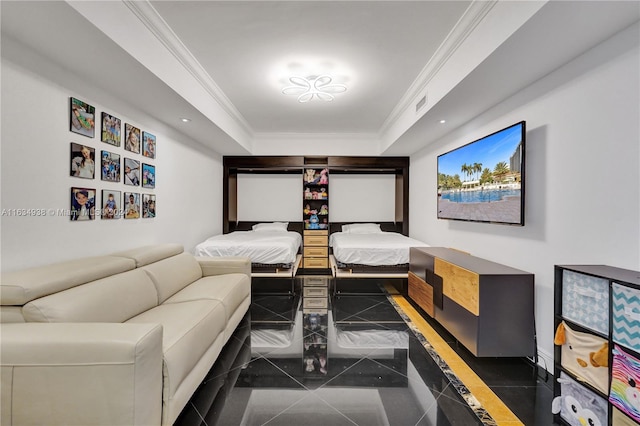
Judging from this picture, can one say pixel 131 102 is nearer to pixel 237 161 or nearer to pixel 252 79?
pixel 252 79

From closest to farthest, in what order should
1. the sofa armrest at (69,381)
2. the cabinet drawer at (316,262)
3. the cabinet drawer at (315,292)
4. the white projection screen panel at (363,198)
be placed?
1. the sofa armrest at (69,381)
2. the cabinet drawer at (315,292)
3. the cabinet drawer at (316,262)
4. the white projection screen panel at (363,198)

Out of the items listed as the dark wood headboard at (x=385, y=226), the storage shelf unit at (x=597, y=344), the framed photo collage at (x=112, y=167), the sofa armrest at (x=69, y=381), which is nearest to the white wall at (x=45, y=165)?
the framed photo collage at (x=112, y=167)

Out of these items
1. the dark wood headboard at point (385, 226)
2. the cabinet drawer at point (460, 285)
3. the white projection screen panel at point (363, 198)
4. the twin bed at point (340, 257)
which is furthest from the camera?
the white projection screen panel at point (363, 198)

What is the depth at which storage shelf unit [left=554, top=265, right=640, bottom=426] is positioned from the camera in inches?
53.3

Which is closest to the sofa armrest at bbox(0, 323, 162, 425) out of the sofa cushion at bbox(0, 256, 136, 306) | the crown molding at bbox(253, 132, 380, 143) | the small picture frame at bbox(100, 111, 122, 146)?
the sofa cushion at bbox(0, 256, 136, 306)

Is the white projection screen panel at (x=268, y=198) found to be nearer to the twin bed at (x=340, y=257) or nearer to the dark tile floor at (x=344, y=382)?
the twin bed at (x=340, y=257)

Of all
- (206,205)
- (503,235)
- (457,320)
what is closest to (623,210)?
(503,235)

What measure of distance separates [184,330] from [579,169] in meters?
2.91

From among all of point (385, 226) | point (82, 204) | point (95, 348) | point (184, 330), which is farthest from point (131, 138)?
point (385, 226)

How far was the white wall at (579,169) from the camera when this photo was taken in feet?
5.57

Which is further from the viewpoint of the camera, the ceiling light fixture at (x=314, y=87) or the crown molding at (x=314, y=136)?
the crown molding at (x=314, y=136)

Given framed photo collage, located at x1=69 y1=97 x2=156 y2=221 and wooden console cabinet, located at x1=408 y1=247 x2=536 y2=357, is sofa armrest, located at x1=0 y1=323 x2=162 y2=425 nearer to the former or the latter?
framed photo collage, located at x1=69 y1=97 x2=156 y2=221

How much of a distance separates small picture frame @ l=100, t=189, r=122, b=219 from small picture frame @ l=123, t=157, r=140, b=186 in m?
0.21

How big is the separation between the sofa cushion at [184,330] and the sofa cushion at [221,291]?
0.13 metres
